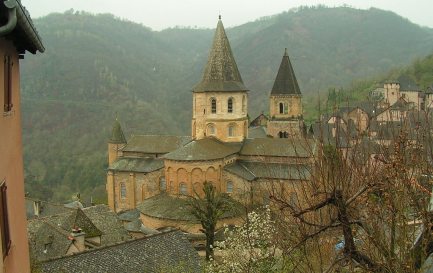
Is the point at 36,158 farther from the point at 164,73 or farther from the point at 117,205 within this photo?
the point at 164,73

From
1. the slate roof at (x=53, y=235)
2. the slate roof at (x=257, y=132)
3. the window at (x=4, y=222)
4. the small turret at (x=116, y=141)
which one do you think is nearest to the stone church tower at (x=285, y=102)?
the slate roof at (x=257, y=132)

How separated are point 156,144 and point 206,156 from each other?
766 cm

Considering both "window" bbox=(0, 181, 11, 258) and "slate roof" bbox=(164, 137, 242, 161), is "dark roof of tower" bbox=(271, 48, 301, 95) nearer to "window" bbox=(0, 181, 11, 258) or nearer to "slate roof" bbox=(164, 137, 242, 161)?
"slate roof" bbox=(164, 137, 242, 161)

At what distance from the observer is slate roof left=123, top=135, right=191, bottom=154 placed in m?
38.5

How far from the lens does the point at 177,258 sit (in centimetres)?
1845

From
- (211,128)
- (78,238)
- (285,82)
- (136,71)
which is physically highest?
(136,71)

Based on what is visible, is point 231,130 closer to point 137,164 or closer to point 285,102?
point 137,164

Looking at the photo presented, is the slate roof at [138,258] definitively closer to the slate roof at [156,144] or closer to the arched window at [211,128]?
the arched window at [211,128]

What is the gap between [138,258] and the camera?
17.5m

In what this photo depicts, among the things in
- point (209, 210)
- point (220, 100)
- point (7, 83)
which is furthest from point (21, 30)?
point (220, 100)

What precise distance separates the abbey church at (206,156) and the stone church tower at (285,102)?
37 centimetres

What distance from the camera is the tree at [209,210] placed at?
26.4 m

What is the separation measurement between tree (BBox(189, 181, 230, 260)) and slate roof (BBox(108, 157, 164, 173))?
22.8 feet

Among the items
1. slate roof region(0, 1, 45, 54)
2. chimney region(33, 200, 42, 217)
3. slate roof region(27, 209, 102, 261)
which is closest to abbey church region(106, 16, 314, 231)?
chimney region(33, 200, 42, 217)
